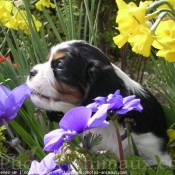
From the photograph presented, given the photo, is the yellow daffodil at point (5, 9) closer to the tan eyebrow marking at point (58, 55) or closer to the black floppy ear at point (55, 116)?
the tan eyebrow marking at point (58, 55)

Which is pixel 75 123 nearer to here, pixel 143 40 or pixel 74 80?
pixel 143 40

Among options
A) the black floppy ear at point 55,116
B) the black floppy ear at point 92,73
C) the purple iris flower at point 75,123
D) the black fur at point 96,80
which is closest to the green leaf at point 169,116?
the black fur at point 96,80

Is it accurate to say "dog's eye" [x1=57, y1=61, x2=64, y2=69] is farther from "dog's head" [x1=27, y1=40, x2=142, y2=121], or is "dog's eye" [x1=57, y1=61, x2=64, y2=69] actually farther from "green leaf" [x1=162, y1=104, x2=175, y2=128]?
"green leaf" [x1=162, y1=104, x2=175, y2=128]

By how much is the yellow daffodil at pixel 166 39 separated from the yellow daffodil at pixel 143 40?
3cm

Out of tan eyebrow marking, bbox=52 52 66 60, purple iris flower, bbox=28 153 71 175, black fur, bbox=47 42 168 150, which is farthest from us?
tan eyebrow marking, bbox=52 52 66 60

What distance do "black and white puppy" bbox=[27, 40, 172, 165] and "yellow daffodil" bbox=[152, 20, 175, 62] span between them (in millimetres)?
785

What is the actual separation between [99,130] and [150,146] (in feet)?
0.86

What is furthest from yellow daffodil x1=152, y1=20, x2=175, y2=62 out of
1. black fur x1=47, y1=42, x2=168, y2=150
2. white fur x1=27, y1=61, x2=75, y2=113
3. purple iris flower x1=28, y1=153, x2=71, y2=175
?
white fur x1=27, y1=61, x2=75, y2=113

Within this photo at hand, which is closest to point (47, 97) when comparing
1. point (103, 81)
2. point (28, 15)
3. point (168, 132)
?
point (103, 81)

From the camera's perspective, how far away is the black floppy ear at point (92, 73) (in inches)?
68.6

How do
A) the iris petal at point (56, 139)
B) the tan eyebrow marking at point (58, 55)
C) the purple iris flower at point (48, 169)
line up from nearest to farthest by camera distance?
1. the iris petal at point (56, 139)
2. the purple iris flower at point (48, 169)
3. the tan eyebrow marking at point (58, 55)

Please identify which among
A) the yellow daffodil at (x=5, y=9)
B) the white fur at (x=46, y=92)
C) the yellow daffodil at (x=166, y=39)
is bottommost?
the white fur at (x=46, y=92)

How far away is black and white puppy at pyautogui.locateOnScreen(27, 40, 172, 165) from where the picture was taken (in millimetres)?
1730

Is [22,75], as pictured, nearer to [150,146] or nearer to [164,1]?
[150,146]
